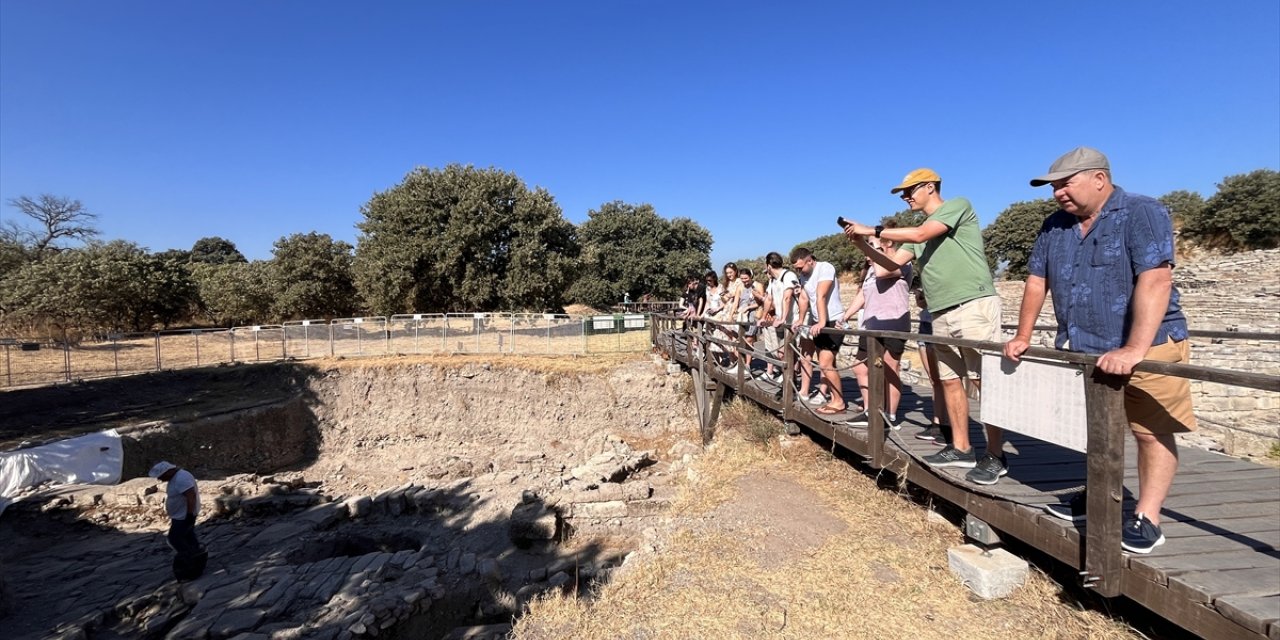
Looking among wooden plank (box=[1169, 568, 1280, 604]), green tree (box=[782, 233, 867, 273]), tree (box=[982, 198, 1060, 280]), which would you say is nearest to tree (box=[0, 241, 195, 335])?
wooden plank (box=[1169, 568, 1280, 604])

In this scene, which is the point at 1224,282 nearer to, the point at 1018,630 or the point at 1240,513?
the point at 1240,513

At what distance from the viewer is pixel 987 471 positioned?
11.6ft

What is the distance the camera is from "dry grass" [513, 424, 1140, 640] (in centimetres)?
309

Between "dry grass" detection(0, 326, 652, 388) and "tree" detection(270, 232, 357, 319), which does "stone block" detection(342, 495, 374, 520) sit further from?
"tree" detection(270, 232, 357, 319)

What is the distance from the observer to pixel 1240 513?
9.92ft

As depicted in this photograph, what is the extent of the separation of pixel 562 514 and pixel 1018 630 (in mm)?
7237

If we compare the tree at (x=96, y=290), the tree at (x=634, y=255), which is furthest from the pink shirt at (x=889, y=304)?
the tree at (x=634, y=255)

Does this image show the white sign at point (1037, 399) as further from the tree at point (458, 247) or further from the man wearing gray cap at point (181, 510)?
the tree at point (458, 247)

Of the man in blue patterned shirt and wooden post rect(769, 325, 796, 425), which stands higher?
the man in blue patterned shirt

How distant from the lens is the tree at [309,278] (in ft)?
91.2

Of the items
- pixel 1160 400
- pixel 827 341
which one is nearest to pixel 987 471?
pixel 1160 400

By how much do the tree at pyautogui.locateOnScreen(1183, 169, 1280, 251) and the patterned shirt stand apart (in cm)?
3675

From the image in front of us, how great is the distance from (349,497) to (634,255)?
33.9 metres

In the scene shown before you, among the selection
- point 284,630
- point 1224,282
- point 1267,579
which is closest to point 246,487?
point 284,630
